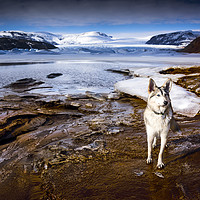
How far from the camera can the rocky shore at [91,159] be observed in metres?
2.20

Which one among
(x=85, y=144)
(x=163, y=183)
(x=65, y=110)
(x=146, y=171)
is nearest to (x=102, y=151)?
(x=85, y=144)

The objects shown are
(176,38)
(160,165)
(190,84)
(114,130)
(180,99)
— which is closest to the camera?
(160,165)

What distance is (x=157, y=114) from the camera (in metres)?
2.37

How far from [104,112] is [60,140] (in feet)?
7.49

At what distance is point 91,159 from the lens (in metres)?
2.87

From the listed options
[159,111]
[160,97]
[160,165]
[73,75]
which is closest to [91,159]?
[160,165]

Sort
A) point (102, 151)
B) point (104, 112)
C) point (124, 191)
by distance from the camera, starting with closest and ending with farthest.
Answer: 1. point (124, 191)
2. point (102, 151)
3. point (104, 112)

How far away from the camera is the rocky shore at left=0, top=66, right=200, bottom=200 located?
220 centimetres

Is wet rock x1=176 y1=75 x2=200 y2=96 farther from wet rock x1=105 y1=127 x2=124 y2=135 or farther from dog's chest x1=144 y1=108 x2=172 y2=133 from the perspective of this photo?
dog's chest x1=144 y1=108 x2=172 y2=133

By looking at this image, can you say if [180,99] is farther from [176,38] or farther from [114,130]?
[176,38]

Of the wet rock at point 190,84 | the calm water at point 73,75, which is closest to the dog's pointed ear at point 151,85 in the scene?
the wet rock at point 190,84

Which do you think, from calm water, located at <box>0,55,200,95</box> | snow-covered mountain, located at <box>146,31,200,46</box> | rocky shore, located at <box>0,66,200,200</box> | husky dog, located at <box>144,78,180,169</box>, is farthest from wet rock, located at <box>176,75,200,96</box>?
snow-covered mountain, located at <box>146,31,200,46</box>

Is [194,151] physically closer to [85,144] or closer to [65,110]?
[85,144]

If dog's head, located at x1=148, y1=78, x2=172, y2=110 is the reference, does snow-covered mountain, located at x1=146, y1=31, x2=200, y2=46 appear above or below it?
above
